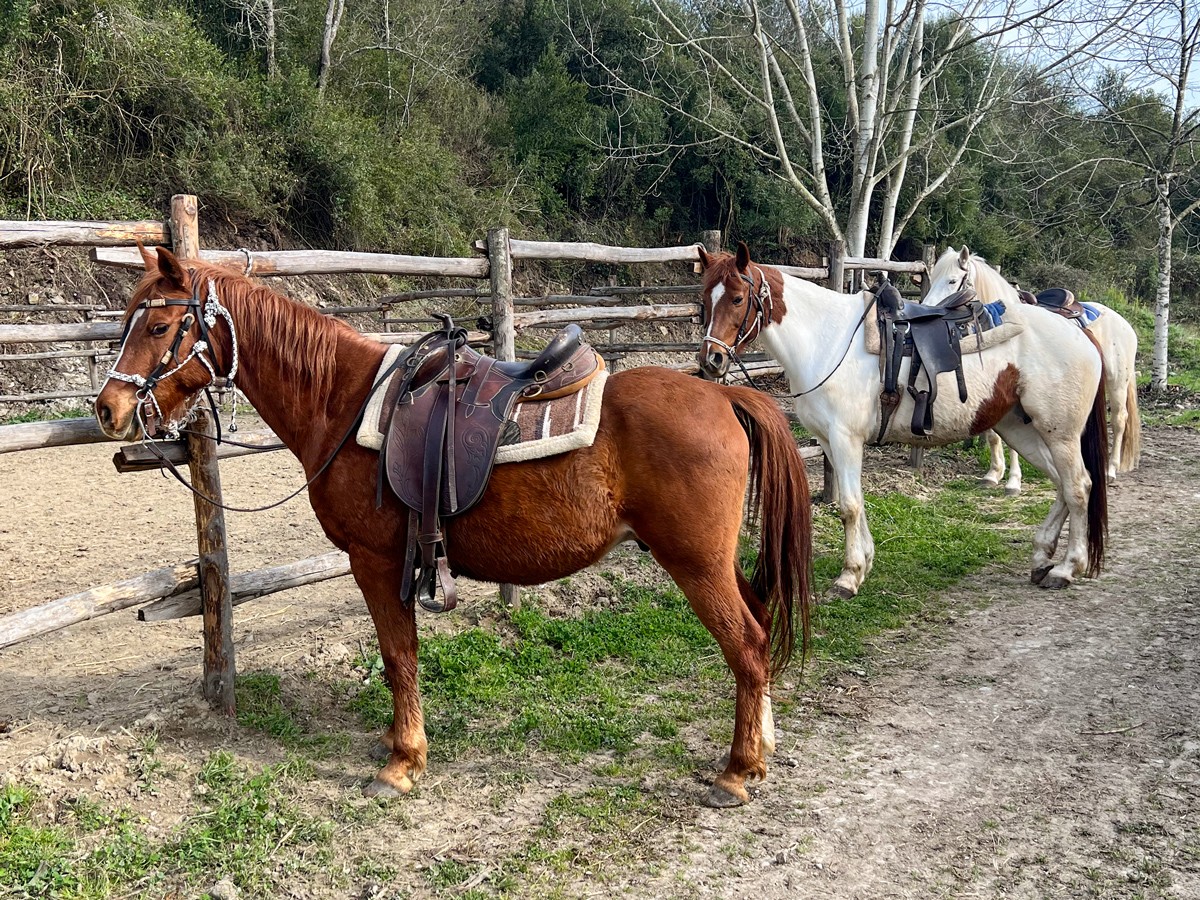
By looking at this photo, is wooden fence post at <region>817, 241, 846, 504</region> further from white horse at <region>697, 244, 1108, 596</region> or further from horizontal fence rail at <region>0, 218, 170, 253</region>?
horizontal fence rail at <region>0, 218, 170, 253</region>

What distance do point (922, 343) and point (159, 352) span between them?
4187 millimetres

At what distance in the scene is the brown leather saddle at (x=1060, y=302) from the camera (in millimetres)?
7098

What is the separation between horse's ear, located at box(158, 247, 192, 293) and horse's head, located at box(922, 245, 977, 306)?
4.69 meters

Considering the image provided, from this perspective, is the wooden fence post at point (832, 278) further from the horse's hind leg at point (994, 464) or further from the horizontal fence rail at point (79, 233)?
the horizontal fence rail at point (79, 233)

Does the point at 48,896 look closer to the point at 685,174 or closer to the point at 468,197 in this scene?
the point at 468,197

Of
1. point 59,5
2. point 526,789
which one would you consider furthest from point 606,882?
point 59,5

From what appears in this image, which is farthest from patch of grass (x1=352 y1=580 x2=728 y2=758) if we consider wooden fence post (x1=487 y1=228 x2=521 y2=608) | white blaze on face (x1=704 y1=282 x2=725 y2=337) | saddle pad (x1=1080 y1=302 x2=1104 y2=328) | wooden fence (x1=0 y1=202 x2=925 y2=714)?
saddle pad (x1=1080 y1=302 x2=1104 y2=328)

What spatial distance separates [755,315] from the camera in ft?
16.4

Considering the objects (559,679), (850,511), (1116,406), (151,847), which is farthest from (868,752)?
(1116,406)

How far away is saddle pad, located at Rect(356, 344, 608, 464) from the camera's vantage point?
2.78 m

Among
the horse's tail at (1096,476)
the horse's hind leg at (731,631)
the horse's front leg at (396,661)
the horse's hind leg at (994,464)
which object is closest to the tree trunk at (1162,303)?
the horse's hind leg at (994,464)

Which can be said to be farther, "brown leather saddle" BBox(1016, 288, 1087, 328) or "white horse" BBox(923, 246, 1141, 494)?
"white horse" BBox(923, 246, 1141, 494)

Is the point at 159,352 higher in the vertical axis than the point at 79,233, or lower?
lower

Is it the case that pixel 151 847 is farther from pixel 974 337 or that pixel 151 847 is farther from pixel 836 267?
pixel 836 267
